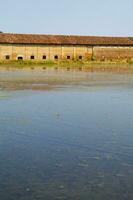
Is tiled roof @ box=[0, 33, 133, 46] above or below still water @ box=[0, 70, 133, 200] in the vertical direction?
above

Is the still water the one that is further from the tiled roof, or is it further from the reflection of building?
the tiled roof

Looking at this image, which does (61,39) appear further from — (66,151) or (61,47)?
(66,151)

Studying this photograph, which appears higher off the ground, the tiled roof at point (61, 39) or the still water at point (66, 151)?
the tiled roof at point (61, 39)

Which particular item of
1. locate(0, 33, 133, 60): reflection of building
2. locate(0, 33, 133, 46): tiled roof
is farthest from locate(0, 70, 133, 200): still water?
locate(0, 33, 133, 46): tiled roof

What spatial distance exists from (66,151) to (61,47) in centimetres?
5166

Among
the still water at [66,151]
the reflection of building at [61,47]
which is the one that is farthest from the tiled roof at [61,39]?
the still water at [66,151]

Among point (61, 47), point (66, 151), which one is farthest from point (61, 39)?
point (66, 151)

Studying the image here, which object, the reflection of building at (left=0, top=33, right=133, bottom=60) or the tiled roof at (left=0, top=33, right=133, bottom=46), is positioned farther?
the tiled roof at (left=0, top=33, right=133, bottom=46)

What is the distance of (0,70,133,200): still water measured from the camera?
5.62 m

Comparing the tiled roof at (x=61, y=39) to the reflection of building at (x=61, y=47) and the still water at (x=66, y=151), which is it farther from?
the still water at (x=66, y=151)

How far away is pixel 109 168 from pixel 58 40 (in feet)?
175

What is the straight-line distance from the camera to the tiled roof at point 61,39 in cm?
5684

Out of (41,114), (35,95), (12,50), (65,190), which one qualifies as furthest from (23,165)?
(12,50)

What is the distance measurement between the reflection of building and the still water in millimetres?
43098
